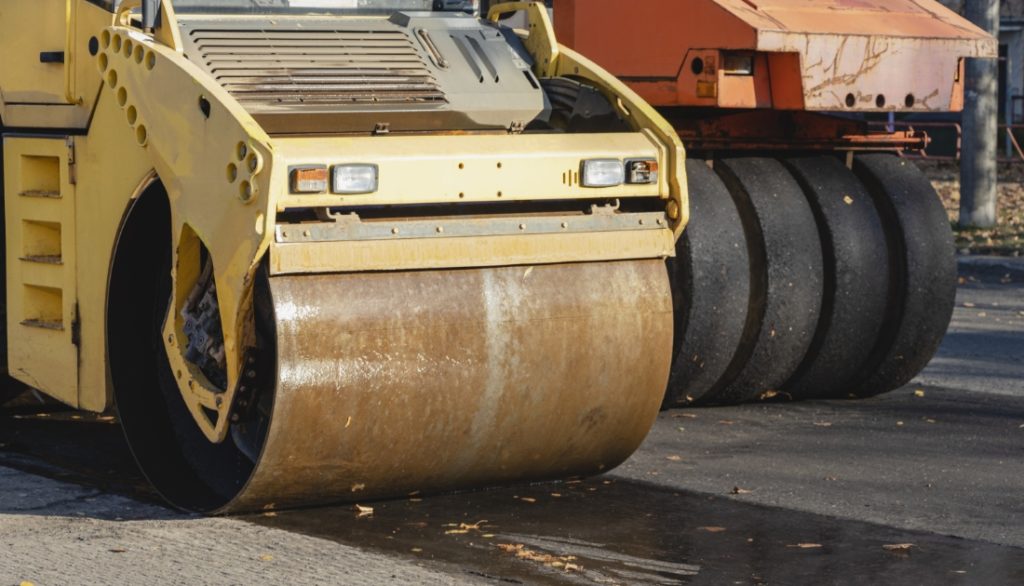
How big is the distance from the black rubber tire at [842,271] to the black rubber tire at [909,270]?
7cm

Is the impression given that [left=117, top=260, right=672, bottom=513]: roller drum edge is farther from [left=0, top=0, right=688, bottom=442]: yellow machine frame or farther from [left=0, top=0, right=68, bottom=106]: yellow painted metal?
[left=0, top=0, right=68, bottom=106]: yellow painted metal

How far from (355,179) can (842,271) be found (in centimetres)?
350

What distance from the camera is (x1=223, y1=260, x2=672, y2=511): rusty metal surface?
630 centimetres

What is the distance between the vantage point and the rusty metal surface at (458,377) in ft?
20.7

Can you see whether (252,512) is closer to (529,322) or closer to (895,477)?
(529,322)

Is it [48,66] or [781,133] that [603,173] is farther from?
[781,133]

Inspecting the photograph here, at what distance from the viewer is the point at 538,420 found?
22.3ft

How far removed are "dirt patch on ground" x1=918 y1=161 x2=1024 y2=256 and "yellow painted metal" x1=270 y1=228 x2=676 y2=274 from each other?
10.2m

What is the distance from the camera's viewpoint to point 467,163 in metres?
6.61

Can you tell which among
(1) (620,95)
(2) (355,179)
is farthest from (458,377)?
(1) (620,95)

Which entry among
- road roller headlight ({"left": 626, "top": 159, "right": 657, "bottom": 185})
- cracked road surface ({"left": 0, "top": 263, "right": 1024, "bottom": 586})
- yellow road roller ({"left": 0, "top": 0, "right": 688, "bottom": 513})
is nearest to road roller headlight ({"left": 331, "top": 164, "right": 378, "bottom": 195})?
yellow road roller ({"left": 0, "top": 0, "right": 688, "bottom": 513})

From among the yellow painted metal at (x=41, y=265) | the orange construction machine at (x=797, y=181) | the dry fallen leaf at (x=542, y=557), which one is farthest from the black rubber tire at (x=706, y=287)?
the yellow painted metal at (x=41, y=265)

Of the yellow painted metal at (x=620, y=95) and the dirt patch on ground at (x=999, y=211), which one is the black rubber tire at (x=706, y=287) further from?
the dirt patch on ground at (x=999, y=211)

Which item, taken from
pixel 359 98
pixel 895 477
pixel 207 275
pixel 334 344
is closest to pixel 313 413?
pixel 334 344
